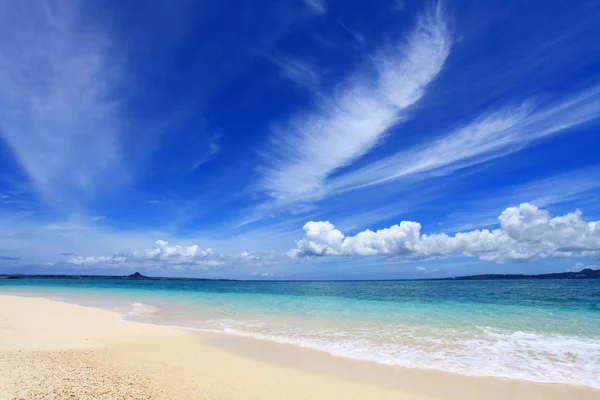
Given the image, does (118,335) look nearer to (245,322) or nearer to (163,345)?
(163,345)

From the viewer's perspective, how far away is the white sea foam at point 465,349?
7789mm

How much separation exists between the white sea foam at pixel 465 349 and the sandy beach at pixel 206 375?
0.67 m

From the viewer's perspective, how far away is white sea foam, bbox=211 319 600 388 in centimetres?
779

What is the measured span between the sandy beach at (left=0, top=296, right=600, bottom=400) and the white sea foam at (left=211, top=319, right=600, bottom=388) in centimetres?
67

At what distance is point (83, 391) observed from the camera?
16.4 feet

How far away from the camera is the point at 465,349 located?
979 centimetres

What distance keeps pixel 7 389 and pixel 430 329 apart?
43.5ft

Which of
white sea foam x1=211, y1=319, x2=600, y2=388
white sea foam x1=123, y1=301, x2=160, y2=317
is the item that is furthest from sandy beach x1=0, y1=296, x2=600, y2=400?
white sea foam x1=123, y1=301, x2=160, y2=317

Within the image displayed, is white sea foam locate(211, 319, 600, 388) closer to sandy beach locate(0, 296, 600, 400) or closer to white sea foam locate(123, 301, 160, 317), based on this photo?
sandy beach locate(0, 296, 600, 400)

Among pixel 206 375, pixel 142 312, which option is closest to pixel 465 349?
pixel 206 375

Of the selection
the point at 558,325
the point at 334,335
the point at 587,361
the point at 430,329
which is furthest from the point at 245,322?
the point at 558,325

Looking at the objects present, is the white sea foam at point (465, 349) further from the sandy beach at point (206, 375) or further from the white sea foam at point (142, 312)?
the white sea foam at point (142, 312)

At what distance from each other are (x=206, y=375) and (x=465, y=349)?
7822 millimetres

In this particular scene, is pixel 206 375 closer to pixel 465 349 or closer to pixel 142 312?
pixel 465 349
